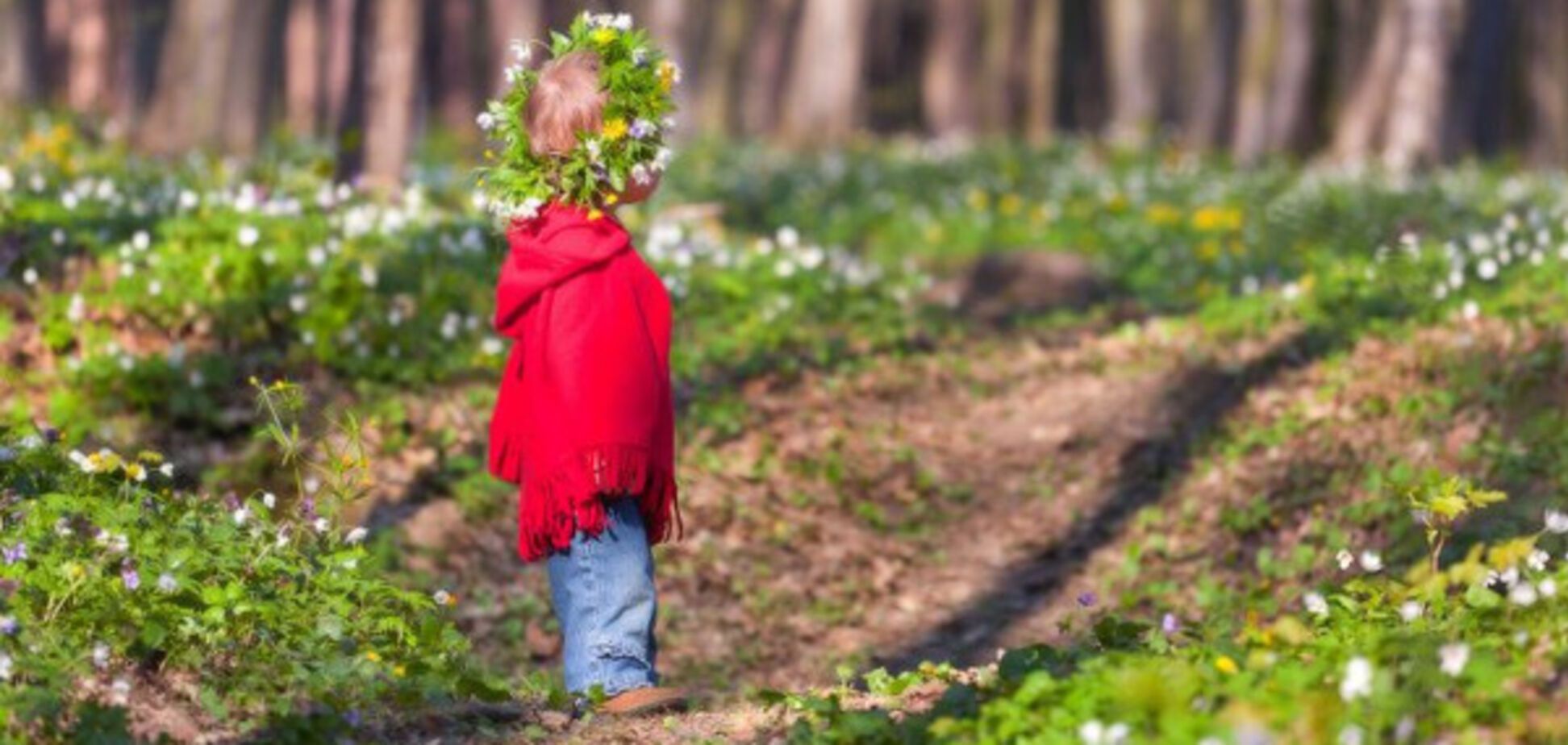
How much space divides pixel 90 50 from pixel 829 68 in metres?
10.6

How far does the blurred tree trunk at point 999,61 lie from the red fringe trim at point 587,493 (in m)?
33.6

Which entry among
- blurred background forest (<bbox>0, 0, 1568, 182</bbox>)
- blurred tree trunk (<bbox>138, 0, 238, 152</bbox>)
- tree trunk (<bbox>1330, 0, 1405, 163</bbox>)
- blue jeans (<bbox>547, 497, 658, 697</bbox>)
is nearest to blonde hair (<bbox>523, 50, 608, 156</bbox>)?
blue jeans (<bbox>547, 497, 658, 697</bbox>)

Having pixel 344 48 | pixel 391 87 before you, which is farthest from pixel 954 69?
pixel 391 87

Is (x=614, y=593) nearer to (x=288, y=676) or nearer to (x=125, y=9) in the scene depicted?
(x=288, y=676)

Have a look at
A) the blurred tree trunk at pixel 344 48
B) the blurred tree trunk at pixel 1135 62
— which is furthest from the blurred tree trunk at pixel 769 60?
the blurred tree trunk at pixel 344 48

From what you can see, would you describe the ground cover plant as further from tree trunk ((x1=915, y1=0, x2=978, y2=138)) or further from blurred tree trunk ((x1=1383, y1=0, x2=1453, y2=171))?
tree trunk ((x1=915, y1=0, x2=978, y2=138))

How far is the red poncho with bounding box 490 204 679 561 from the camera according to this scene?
645 cm

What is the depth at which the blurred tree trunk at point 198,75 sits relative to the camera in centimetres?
2205

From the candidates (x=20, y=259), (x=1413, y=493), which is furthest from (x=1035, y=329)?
(x=1413, y=493)

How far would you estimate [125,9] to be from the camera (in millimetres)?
29547

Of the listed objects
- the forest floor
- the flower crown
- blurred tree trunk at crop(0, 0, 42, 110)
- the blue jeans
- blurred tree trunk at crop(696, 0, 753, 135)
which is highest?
the flower crown

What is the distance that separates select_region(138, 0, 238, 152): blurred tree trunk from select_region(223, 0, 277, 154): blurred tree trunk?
0.07 metres

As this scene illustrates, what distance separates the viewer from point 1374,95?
1046 inches

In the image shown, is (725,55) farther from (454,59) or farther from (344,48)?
(344,48)
